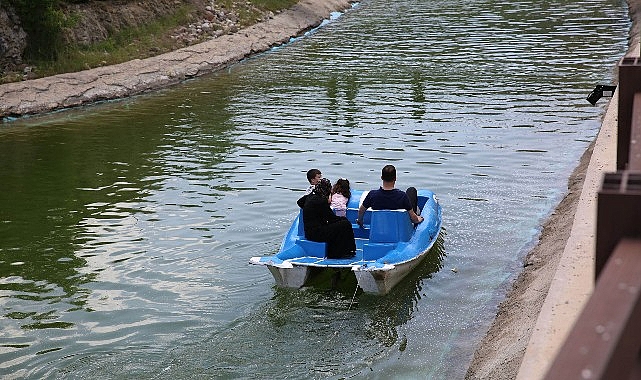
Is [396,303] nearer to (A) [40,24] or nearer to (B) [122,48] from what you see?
(A) [40,24]

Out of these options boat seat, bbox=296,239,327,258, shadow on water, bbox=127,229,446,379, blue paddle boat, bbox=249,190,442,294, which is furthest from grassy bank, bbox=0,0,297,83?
shadow on water, bbox=127,229,446,379

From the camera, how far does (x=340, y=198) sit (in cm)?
1162

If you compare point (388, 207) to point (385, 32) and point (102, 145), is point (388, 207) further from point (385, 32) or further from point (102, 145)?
point (385, 32)

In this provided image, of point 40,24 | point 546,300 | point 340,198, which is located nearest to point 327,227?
point 340,198

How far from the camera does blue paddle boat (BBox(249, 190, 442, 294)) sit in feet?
32.3

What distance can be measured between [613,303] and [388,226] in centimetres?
812

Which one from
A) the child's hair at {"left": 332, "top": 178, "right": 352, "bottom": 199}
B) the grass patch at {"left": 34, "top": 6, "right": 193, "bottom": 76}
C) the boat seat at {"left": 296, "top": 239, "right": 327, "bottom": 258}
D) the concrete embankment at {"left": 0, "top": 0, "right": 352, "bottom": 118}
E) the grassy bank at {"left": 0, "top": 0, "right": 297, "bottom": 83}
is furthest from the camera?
the grass patch at {"left": 34, "top": 6, "right": 193, "bottom": 76}

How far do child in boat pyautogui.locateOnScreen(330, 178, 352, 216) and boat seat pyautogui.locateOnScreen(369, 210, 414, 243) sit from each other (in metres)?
0.86

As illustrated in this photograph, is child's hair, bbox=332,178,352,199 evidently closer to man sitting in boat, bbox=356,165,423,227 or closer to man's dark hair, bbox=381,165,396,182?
man sitting in boat, bbox=356,165,423,227

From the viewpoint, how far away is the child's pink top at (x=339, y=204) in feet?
37.8

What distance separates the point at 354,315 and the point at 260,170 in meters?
7.25

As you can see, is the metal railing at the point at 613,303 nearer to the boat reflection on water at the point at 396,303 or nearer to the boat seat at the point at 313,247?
the boat reflection on water at the point at 396,303

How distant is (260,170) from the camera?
16422 mm

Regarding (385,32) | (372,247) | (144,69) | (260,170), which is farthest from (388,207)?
(385,32)
